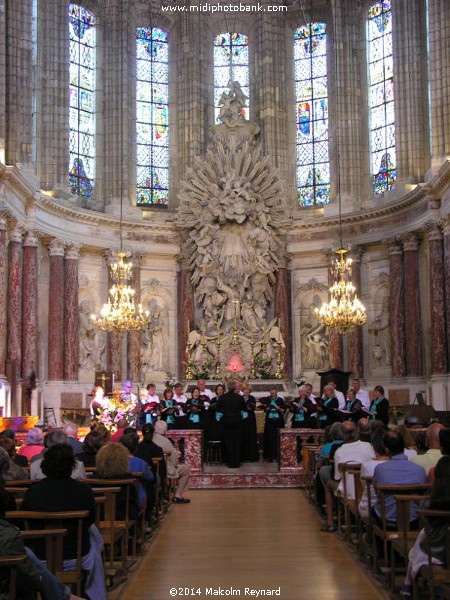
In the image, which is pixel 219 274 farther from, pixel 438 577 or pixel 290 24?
pixel 438 577

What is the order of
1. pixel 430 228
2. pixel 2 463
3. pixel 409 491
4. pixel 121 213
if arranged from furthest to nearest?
pixel 121 213 < pixel 430 228 < pixel 409 491 < pixel 2 463

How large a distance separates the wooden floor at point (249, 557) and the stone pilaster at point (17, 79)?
1199cm

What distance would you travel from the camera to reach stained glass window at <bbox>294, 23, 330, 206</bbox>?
26453mm

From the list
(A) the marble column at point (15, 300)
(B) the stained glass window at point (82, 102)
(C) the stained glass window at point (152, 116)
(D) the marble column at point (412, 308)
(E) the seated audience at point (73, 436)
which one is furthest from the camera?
(C) the stained glass window at point (152, 116)

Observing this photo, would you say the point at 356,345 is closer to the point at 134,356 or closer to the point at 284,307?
the point at 284,307

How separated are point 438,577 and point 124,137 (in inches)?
849

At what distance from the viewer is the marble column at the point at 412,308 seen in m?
22.7

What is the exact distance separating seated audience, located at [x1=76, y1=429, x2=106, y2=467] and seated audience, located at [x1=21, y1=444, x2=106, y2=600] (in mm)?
3039

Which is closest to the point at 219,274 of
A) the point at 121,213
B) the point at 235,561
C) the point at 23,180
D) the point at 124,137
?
the point at 121,213

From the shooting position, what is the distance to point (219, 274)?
972 inches

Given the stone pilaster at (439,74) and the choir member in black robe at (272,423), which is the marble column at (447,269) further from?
the choir member in black robe at (272,423)

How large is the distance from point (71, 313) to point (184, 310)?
3.61 meters

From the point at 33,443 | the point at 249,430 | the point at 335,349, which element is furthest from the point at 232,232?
the point at 33,443

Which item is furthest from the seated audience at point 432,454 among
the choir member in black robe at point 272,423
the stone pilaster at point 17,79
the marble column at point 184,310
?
the marble column at point 184,310
